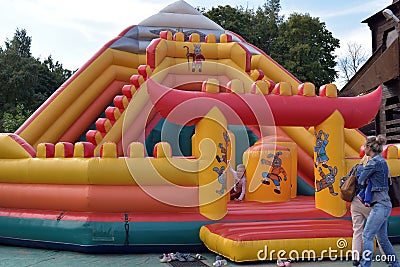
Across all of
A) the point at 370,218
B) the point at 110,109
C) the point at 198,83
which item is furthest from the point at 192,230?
the point at 198,83

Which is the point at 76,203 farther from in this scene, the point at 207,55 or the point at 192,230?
the point at 207,55

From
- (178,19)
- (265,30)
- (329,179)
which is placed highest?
(265,30)

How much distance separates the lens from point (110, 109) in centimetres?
699

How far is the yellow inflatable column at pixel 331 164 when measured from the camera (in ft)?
17.1

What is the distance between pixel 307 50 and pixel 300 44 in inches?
30.4

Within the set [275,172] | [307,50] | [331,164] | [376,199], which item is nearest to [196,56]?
[275,172]

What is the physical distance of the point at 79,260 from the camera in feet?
14.9

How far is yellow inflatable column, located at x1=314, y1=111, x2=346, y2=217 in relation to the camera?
5.21 meters

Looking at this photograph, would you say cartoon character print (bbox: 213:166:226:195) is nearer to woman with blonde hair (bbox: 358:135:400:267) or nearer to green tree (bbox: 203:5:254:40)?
woman with blonde hair (bbox: 358:135:400:267)

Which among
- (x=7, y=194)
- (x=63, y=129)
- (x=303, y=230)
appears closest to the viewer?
(x=303, y=230)

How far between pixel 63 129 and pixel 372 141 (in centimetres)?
520

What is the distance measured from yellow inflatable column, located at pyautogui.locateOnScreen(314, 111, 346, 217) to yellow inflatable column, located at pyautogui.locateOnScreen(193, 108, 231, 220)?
3.63ft

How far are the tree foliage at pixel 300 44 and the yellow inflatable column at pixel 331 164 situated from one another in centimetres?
1666

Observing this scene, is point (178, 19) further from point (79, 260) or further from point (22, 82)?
point (22, 82)
